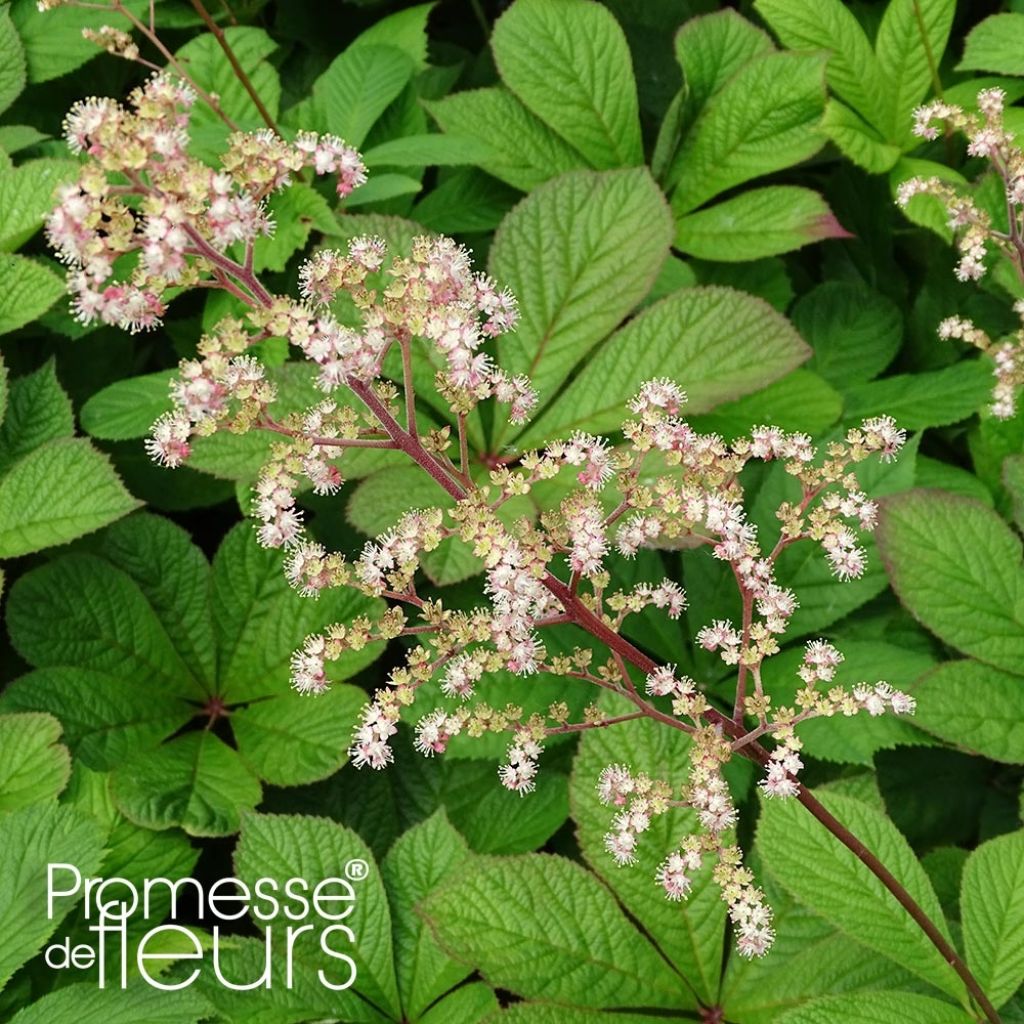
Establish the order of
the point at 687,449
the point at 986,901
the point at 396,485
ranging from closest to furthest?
the point at 687,449
the point at 986,901
the point at 396,485

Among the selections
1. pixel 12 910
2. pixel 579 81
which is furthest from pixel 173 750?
pixel 579 81

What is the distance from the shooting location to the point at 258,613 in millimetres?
2166

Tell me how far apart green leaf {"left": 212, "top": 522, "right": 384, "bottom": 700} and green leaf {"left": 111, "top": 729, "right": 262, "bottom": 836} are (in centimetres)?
15

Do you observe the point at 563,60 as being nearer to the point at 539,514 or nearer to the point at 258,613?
the point at 539,514

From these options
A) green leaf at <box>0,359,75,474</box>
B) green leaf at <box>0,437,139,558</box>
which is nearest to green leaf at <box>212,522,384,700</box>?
green leaf at <box>0,437,139,558</box>

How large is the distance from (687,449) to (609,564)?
79cm

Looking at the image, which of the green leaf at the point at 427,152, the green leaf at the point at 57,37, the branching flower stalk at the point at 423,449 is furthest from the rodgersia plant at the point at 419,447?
the green leaf at the point at 57,37

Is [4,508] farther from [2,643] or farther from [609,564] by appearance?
[609,564]

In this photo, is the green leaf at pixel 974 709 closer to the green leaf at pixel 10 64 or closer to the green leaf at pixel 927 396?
the green leaf at pixel 927 396

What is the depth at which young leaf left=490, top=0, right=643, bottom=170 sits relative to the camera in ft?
7.60

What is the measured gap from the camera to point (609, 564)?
212 cm

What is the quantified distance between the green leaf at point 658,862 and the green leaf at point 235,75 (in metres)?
1.43

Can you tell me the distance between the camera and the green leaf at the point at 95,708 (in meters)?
2.00
